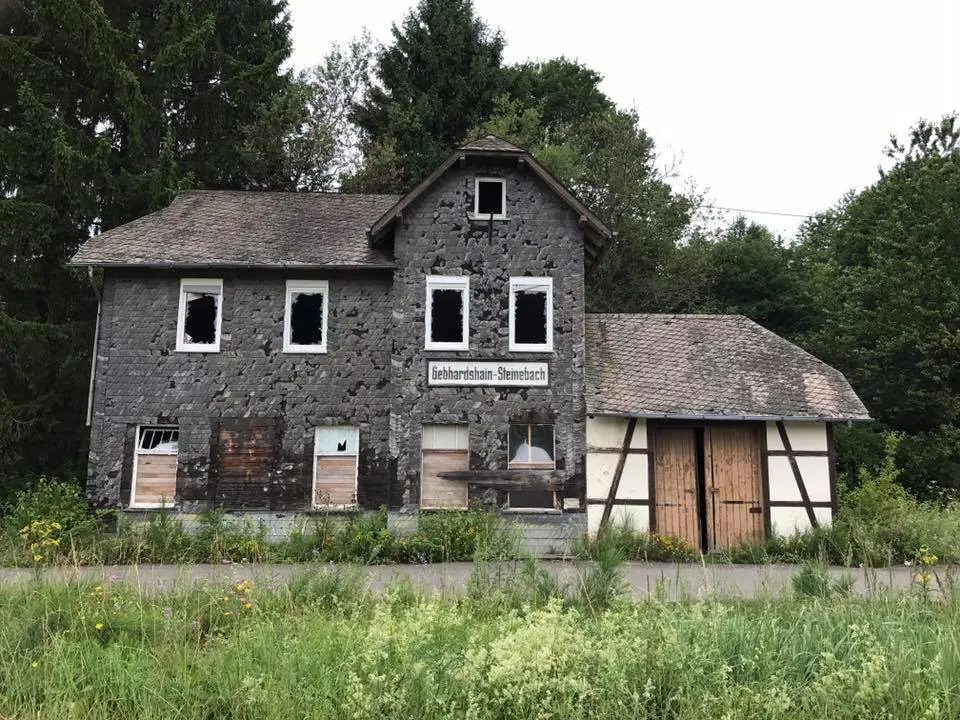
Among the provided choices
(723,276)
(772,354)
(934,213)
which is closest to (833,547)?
(772,354)

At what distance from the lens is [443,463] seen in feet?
53.0

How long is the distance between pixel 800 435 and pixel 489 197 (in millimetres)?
8870

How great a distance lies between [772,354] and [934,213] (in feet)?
36.5

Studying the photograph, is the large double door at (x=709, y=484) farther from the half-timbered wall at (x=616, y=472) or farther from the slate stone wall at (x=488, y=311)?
the slate stone wall at (x=488, y=311)

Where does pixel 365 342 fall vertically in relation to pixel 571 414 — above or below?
above

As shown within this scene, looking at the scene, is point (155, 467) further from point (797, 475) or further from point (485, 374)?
point (797, 475)

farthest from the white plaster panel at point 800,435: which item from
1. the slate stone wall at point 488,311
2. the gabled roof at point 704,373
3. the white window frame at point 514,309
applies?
the white window frame at point 514,309

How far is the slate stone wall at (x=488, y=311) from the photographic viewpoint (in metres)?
16.0

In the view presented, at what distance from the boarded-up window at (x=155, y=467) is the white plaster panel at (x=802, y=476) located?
1330cm

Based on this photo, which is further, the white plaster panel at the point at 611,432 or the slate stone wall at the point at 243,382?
the slate stone wall at the point at 243,382

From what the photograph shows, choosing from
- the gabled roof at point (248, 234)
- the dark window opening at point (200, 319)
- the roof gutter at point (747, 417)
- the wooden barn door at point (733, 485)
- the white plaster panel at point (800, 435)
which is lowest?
the wooden barn door at point (733, 485)

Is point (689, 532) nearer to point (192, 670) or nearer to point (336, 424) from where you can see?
point (336, 424)

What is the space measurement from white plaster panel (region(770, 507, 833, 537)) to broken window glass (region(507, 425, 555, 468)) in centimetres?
493

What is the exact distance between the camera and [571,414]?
1616 centimetres
